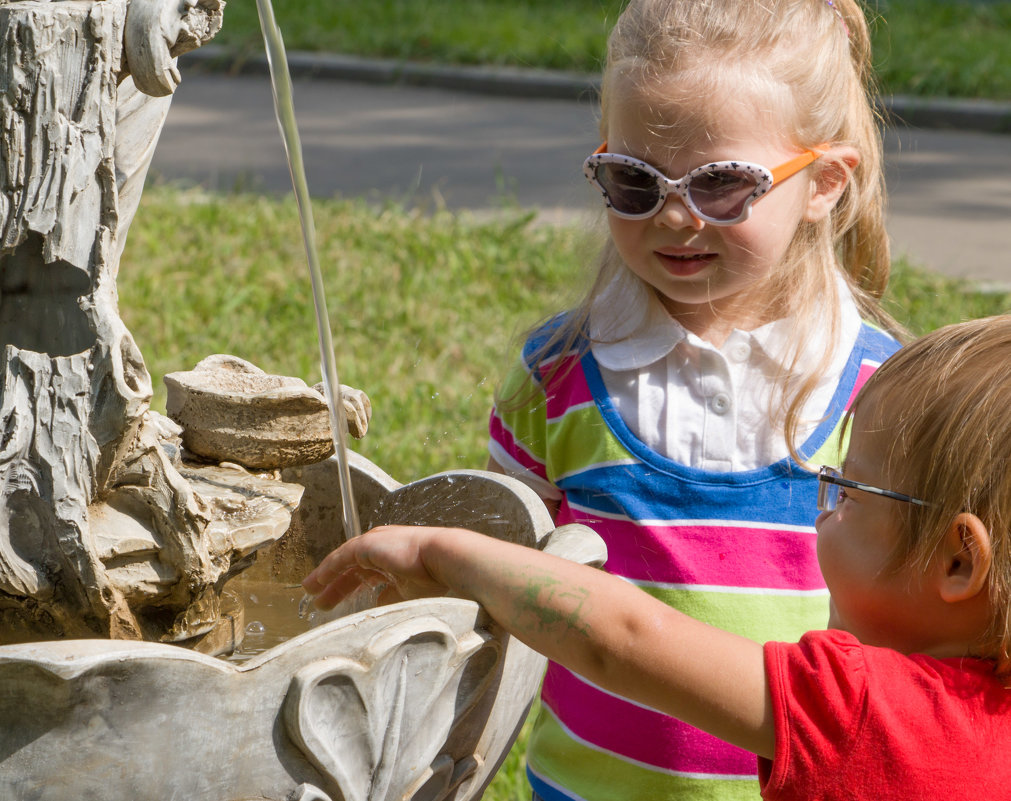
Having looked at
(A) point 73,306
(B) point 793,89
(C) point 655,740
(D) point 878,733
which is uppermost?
(B) point 793,89

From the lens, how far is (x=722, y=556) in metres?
1.60

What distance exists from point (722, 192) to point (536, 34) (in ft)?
24.5

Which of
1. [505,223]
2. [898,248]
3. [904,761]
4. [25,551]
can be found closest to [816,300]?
[904,761]

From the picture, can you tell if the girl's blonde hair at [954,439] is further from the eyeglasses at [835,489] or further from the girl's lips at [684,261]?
the girl's lips at [684,261]

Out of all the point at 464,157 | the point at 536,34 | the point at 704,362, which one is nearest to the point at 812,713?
the point at 704,362

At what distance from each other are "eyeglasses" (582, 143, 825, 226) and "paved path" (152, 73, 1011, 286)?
3.54m

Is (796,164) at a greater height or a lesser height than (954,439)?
greater

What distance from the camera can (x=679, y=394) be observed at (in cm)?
166

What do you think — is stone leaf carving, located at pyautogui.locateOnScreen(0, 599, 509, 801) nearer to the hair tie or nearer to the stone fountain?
the stone fountain

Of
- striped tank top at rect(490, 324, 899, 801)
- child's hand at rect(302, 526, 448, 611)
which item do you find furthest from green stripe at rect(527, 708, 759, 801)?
child's hand at rect(302, 526, 448, 611)

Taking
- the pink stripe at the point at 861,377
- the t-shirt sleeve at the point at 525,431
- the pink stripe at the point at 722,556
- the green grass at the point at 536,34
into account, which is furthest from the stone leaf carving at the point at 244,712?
the green grass at the point at 536,34

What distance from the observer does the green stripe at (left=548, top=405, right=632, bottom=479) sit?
164cm

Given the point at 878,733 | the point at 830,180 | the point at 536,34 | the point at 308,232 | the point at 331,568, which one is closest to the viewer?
the point at 878,733

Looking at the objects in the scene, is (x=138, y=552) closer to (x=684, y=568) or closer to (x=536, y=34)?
(x=684, y=568)
